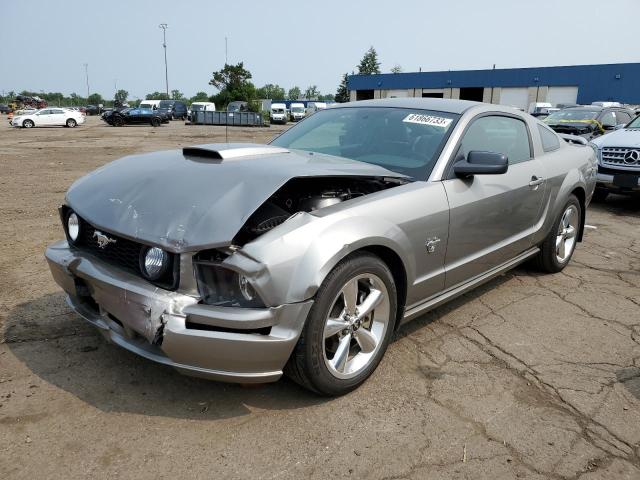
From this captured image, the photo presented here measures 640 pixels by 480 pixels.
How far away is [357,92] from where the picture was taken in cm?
6706

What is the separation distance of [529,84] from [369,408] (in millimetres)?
53866

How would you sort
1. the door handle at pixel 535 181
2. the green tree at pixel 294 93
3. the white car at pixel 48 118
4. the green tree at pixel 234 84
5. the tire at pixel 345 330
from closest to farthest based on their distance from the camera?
the tire at pixel 345 330 < the door handle at pixel 535 181 < the white car at pixel 48 118 < the green tree at pixel 234 84 < the green tree at pixel 294 93

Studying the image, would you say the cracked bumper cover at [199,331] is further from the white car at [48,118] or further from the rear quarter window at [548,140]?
the white car at [48,118]

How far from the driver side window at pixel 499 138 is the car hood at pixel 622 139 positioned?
464 cm

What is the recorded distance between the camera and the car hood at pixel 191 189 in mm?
2291

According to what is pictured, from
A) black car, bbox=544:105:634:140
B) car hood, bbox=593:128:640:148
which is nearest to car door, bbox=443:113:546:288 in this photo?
car hood, bbox=593:128:640:148

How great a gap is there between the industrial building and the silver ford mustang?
45778 millimetres

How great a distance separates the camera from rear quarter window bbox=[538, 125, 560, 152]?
451 centimetres

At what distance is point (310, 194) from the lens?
2881 millimetres

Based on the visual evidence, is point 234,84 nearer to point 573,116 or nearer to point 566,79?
point 566,79

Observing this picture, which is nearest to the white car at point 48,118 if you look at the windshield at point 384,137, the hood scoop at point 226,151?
the windshield at point 384,137

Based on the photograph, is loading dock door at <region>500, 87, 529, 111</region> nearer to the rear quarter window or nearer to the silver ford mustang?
the rear quarter window

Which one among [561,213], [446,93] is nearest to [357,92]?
[446,93]

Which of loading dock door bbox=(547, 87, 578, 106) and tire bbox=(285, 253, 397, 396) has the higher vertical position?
loading dock door bbox=(547, 87, 578, 106)
